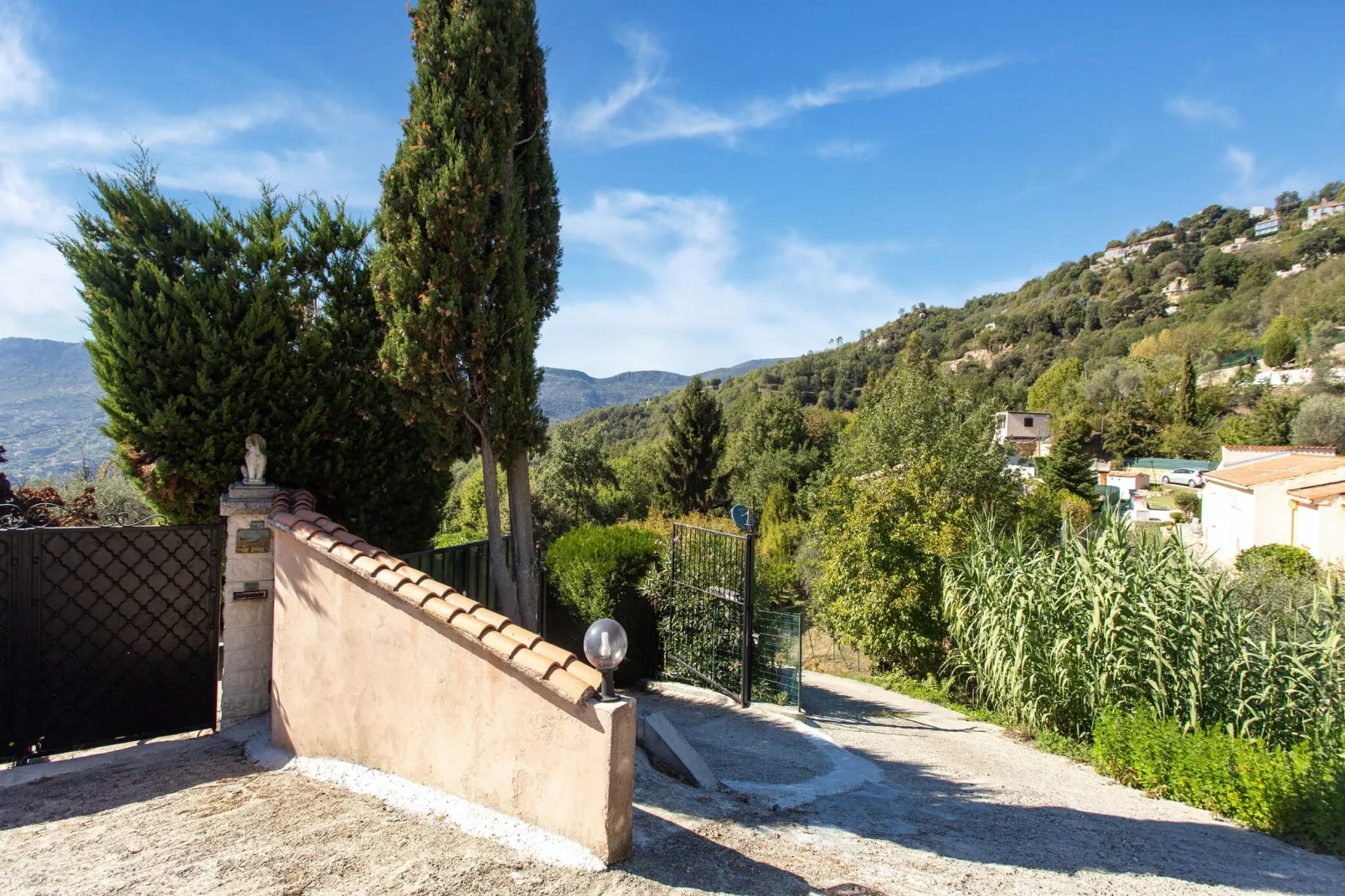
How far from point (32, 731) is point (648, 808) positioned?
156 inches

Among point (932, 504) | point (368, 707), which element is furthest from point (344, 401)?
point (932, 504)

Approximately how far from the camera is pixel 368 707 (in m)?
3.76

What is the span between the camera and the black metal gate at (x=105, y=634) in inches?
166

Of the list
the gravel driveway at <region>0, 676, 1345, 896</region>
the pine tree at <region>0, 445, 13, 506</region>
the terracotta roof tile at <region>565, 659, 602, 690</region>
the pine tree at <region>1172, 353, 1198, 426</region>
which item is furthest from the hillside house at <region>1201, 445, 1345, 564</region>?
the pine tree at <region>0, 445, 13, 506</region>

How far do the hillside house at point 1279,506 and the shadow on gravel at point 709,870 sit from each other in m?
16.3

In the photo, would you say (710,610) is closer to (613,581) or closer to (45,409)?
(613,581)

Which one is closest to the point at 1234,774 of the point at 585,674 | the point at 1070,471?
the point at 585,674

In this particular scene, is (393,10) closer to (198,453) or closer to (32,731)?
(198,453)

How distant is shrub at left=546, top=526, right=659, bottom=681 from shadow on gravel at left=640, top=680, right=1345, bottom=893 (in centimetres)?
270

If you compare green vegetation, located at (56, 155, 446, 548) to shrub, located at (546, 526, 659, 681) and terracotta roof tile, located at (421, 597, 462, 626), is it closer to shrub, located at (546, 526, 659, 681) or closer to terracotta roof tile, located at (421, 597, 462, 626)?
shrub, located at (546, 526, 659, 681)

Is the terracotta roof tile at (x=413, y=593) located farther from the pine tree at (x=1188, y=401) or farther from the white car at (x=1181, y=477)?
→ the pine tree at (x=1188, y=401)

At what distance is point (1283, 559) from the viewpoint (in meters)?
14.4

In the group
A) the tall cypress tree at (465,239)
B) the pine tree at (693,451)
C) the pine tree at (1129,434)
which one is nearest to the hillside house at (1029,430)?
the pine tree at (1129,434)

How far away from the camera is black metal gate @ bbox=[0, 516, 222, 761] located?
166 inches
